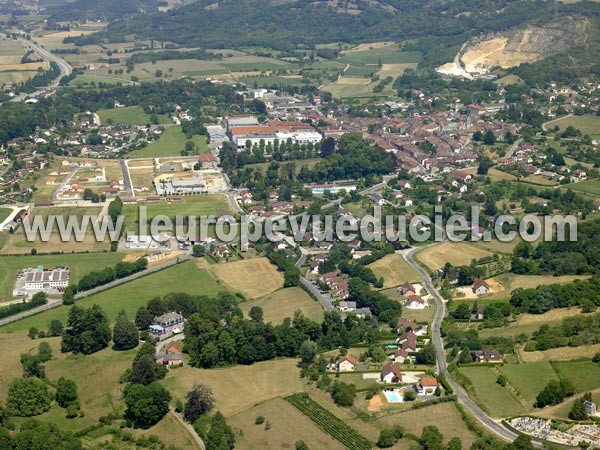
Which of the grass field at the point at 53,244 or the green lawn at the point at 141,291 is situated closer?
the green lawn at the point at 141,291

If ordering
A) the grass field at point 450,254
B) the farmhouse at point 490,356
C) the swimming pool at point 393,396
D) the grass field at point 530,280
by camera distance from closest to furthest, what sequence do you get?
the swimming pool at point 393,396 → the farmhouse at point 490,356 → the grass field at point 530,280 → the grass field at point 450,254

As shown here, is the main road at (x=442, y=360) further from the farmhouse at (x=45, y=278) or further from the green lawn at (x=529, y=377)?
the farmhouse at (x=45, y=278)

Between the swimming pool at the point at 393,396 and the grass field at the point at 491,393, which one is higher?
the grass field at the point at 491,393

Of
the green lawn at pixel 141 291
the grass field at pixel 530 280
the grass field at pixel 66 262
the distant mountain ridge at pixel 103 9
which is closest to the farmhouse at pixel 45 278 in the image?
the grass field at pixel 66 262

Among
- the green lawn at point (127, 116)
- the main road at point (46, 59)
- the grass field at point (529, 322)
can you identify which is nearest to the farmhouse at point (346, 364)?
the grass field at point (529, 322)

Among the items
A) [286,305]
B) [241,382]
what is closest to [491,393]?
[241,382]

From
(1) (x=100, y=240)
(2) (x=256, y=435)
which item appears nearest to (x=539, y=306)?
(2) (x=256, y=435)

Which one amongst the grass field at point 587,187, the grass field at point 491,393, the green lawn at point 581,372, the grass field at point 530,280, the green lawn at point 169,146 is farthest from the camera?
the green lawn at point 169,146

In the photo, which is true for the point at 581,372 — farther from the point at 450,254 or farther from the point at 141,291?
the point at 141,291

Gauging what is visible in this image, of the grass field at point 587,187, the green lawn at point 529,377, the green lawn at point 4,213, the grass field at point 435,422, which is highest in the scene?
the grass field at point 587,187
